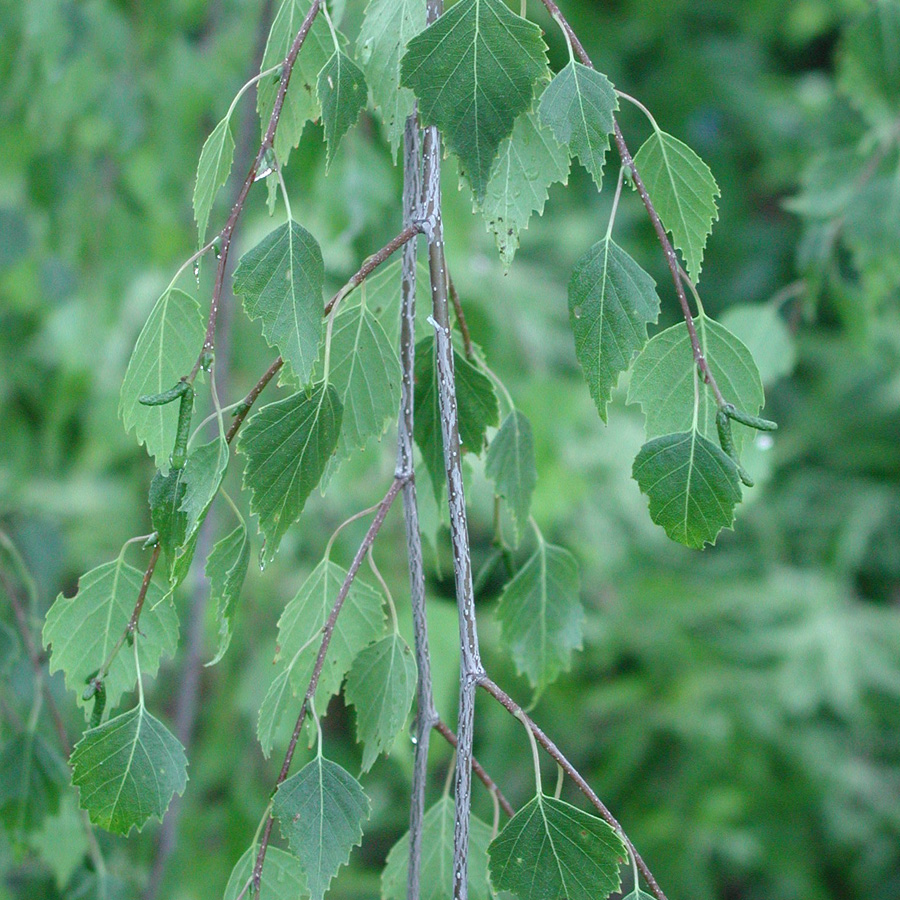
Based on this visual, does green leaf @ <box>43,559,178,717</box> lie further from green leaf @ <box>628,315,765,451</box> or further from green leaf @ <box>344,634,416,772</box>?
green leaf @ <box>628,315,765,451</box>

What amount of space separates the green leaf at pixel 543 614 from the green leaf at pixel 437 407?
9cm

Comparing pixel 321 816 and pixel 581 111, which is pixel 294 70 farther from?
pixel 321 816

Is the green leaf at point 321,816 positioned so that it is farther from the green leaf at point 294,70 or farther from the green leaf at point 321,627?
the green leaf at point 294,70

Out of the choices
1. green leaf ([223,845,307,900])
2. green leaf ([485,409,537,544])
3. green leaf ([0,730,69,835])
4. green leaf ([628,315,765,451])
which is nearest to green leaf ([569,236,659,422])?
green leaf ([628,315,765,451])

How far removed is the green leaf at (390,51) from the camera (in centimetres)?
41

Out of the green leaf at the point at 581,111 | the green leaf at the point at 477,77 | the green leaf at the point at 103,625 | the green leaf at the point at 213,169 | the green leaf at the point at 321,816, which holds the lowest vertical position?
the green leaf at the point at 321,816

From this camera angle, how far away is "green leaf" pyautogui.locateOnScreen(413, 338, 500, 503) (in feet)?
1.49

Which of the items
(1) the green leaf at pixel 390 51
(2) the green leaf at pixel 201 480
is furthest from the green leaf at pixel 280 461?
(1) the green leaf at pixel 390 51

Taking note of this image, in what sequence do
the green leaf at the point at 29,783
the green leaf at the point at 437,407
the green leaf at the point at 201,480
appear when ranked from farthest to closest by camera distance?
the green leaf at the point at 29,783 → the green leaf at the point at 437,407 → the green leaf at the point at 201,480

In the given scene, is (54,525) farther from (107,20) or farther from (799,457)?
(799,457)

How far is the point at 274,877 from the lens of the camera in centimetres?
42

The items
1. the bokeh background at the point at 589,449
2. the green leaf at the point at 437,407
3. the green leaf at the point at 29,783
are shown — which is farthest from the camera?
the bokeh background at the point at 589,449

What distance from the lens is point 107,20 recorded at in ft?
3.35

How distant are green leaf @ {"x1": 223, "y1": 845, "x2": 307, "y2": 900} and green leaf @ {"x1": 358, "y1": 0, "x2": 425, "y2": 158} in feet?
0.92
